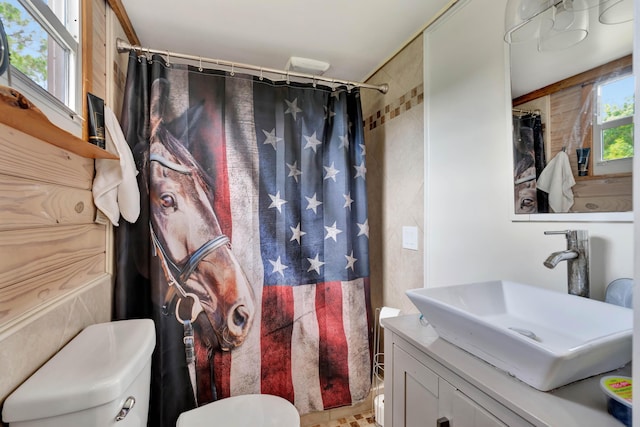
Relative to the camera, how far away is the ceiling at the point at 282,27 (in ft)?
4.33

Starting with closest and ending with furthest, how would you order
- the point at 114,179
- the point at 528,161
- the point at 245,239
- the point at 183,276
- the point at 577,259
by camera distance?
1. the point at 577,259
2. the point at 528,161
3. the point at 114,179
4. the point at 183,276
5. the point at 245,239

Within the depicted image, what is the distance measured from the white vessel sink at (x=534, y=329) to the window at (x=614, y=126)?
0.38m

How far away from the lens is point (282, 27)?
4.85 feet

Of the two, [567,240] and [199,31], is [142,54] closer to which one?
[199,31]

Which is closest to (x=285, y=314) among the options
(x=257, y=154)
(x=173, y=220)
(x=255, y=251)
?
(x=255, y=251)

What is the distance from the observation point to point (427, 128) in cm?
144

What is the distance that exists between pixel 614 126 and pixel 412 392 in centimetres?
96

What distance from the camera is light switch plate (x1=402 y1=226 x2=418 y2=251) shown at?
1.54 metres

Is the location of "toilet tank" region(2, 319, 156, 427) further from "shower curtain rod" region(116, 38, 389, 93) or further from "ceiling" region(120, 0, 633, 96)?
"ceiling" region(120, 0, 633, 96)

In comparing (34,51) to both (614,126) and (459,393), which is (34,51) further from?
(614,126)

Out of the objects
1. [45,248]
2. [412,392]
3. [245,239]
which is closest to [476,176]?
[412,392]

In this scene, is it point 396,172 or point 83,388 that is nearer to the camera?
point 83,388

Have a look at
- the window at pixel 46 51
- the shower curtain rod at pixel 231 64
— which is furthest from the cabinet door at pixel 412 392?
the shower curtain rod at pixel 231 64

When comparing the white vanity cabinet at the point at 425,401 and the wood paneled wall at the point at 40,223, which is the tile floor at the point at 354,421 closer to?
the white vanity cabinet at the point at 425,401
